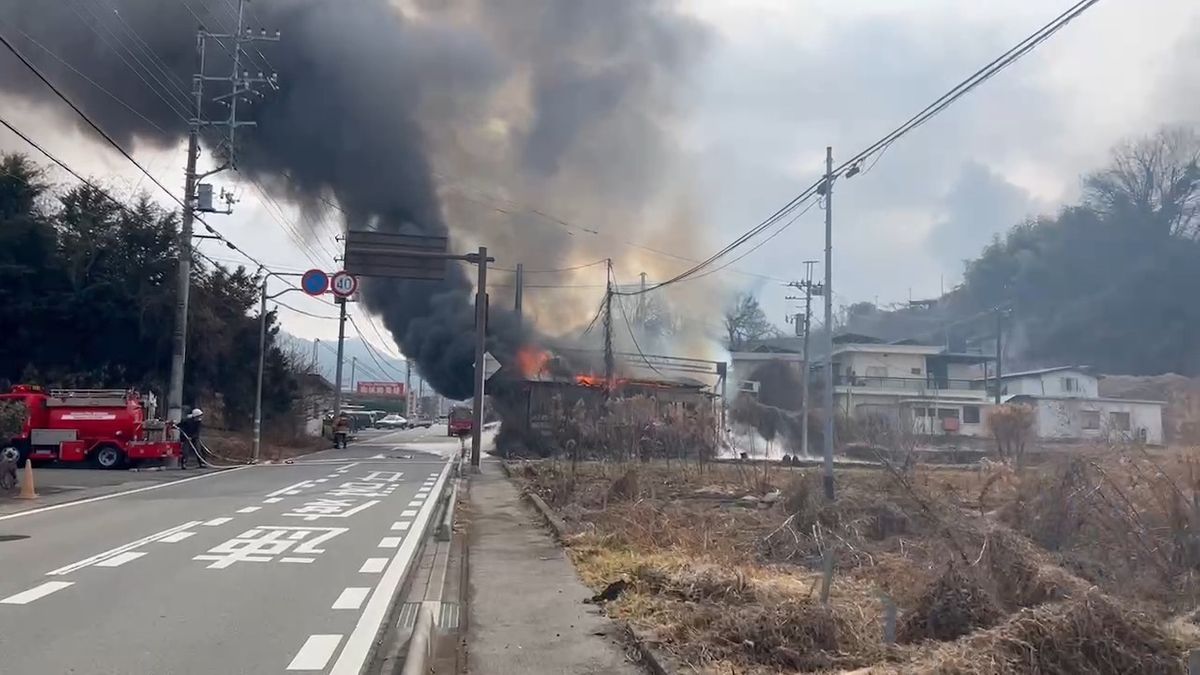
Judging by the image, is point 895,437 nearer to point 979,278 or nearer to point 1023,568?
point 1023,568

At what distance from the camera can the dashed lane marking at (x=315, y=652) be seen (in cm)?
639

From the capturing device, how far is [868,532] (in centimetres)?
1279

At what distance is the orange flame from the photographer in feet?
124

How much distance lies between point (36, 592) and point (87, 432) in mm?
19521

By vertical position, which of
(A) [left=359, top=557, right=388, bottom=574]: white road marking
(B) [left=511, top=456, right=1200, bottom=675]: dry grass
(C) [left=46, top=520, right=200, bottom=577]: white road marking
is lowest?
(A) [left=359, top=557, right=388, bottom=574]: white road marking

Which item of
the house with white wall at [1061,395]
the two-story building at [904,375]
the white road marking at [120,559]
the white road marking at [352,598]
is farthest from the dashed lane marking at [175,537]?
the two-story building at [904,375]

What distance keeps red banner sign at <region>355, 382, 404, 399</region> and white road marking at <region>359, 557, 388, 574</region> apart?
119m

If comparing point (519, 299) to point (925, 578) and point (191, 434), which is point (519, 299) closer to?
point (191, 434)

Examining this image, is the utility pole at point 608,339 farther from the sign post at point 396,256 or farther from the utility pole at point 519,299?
the sign post at point 396,256

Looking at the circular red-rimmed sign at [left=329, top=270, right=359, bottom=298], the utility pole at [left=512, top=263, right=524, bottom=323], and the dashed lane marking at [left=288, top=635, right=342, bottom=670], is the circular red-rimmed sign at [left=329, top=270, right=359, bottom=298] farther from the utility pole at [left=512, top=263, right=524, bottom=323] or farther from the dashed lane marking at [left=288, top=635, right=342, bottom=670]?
the dashed lane marking at [left=288, top=635, right=342, bottom=670]

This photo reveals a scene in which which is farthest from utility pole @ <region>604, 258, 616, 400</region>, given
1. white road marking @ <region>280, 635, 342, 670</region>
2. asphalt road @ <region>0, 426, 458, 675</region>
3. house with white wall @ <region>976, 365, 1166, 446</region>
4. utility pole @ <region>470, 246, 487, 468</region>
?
white road marking @ <region>280, 635, 342, 670</region>

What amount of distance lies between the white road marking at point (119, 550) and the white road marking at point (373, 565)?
2.57 metres

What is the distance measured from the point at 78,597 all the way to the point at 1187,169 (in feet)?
180

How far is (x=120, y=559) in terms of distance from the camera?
10.4 metres
